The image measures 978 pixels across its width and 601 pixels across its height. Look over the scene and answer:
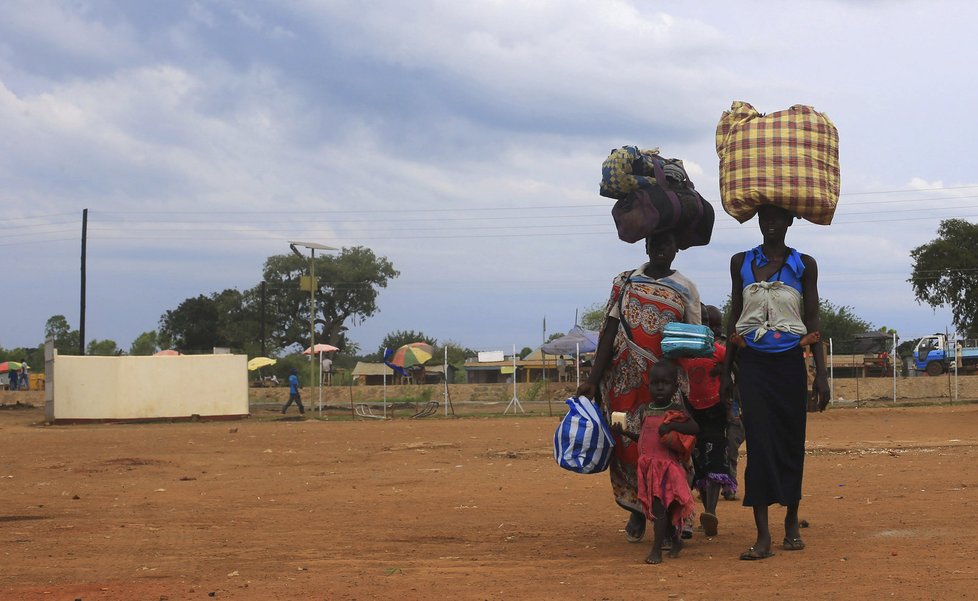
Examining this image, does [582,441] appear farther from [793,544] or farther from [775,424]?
[793,544]

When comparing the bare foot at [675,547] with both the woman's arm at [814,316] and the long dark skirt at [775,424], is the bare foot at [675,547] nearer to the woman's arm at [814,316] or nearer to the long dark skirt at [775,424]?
the long dark skirt at [775,424]

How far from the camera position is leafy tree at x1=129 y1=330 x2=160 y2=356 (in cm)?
6736

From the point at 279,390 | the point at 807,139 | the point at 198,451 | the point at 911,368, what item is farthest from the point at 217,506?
the point at 911,368

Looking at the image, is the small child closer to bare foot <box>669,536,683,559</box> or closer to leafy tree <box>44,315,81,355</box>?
bare foot <box>669,536,683,559</box>

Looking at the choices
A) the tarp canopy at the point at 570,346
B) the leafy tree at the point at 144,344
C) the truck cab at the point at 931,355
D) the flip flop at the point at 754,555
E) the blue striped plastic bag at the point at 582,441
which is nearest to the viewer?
the flip flop at the point at 754,555

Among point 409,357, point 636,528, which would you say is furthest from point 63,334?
point 636,528

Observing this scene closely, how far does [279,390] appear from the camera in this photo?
4134cm

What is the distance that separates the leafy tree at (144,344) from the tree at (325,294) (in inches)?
303

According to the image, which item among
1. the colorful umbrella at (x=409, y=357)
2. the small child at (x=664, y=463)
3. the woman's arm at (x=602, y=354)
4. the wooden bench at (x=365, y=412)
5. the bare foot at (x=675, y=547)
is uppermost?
the colorful umbrella at (x=409, y=357)

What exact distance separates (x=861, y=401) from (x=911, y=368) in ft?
37.1

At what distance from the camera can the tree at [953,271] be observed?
51281 millimetres

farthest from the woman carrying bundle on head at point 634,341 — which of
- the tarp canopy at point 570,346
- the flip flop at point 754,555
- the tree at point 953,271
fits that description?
the tree at point 953,271

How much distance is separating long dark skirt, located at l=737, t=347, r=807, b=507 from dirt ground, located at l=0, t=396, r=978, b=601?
1.22ft

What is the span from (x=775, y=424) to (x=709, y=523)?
3.57ft
